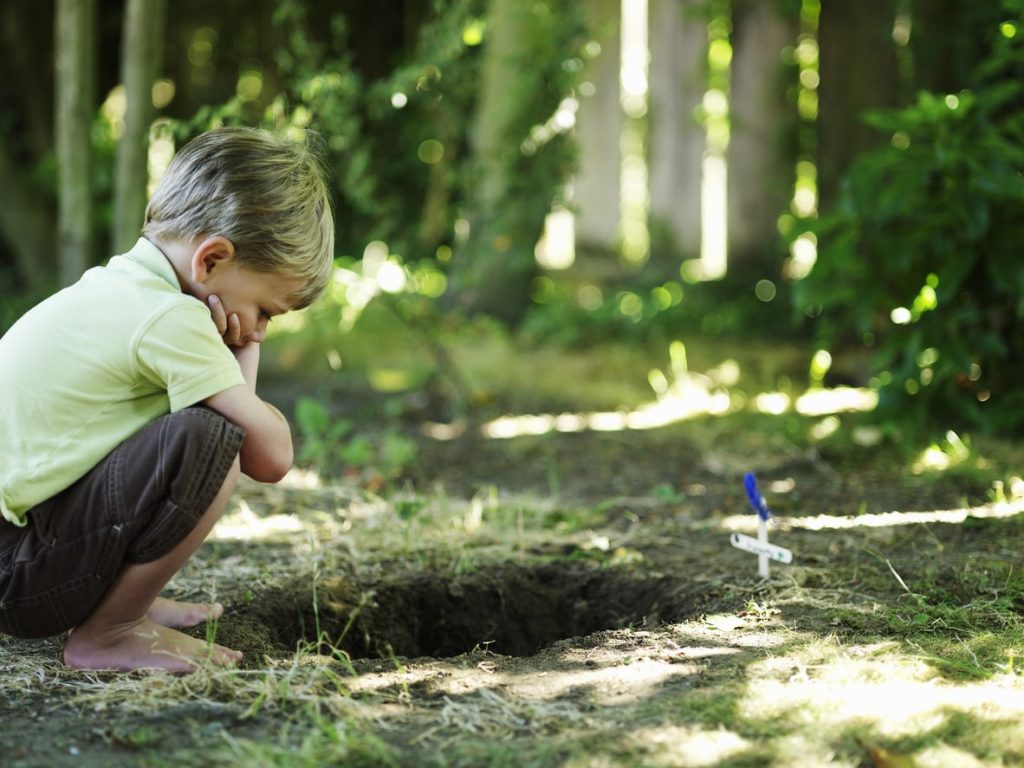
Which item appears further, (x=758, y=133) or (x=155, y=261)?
(x=758, y=133)

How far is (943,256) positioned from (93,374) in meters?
3.11

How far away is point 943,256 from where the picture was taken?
4.10 m

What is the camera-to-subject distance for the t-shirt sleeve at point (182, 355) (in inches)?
81.0

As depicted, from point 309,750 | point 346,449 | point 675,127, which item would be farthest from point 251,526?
point 675,127

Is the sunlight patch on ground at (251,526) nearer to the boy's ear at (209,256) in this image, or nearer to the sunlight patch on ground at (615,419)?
the boy's ear at (209,256)

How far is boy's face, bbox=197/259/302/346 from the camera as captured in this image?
224 cm

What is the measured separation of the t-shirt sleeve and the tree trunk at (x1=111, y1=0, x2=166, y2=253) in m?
2.25

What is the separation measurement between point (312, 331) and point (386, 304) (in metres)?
0.76

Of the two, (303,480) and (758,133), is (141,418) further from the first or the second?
(758,133)

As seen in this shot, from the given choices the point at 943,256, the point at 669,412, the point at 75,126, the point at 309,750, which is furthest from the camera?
the point at 669,412

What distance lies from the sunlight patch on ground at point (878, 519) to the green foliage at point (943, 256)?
0.78 meters

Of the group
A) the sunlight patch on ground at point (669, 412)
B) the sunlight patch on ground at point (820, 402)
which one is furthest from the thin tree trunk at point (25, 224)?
the sunlight patch on ground at point (820, 402)

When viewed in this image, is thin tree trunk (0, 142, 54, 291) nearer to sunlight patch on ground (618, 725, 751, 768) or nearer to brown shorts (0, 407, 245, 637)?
brown shorts (0, 407, 245, 637)

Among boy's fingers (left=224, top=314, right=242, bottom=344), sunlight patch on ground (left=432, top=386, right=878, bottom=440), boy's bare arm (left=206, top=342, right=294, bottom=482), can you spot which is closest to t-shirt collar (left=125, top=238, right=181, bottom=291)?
boy's fingers (left=224, top=314, right=242, bottom=344)
